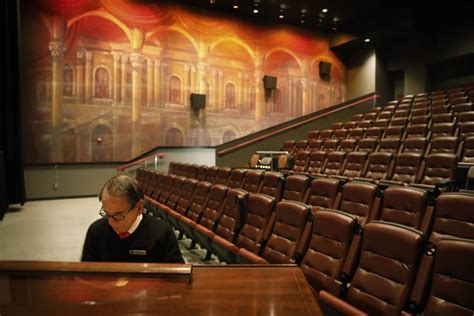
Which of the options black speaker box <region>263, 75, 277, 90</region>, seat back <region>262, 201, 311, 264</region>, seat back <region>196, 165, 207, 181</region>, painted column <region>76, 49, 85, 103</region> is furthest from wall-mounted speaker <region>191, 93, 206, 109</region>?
seat back <region>262, 201, 311, 264</region>

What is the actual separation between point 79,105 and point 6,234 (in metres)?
3.05

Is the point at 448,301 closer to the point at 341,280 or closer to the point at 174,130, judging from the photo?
the point at 341,280

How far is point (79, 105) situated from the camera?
236 inches

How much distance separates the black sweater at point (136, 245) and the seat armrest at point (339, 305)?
0.58m

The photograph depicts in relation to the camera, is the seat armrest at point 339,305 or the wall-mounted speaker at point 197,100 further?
the wall-mounted speaker at point 197,100

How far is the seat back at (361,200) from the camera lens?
2044 millimetres

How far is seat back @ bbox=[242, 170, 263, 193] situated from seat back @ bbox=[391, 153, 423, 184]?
4.12ft

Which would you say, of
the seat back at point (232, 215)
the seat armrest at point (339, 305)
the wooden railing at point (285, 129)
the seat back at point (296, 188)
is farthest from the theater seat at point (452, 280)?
the wooden railing at point (285, 129)

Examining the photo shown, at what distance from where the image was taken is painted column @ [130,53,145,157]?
253 inches

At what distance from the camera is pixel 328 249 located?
5.13 feet

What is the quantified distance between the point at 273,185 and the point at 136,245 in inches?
69.7

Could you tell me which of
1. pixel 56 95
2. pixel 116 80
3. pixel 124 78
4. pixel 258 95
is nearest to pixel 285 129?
pixel 258 95

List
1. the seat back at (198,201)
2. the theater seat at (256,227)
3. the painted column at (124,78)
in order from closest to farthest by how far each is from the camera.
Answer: the theater seat at (256,227) → the seat back at (198,201) → the painted column at (124,78)

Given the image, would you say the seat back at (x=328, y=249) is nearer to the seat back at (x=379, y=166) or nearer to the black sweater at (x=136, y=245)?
the black sweater at (x=136, y=245)
